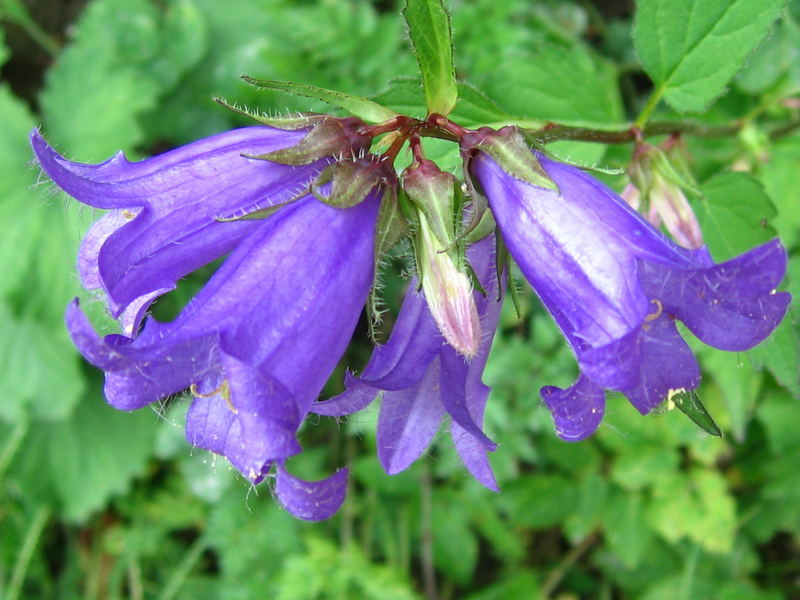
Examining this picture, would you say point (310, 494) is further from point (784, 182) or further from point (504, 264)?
point (784, 182)

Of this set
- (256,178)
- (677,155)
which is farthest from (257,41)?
(256,178)

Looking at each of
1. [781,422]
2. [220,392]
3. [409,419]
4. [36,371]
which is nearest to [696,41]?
[409,419]

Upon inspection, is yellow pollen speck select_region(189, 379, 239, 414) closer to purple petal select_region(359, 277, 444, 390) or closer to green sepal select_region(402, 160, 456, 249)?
purple petal select_region(359, 277, 444, 390)

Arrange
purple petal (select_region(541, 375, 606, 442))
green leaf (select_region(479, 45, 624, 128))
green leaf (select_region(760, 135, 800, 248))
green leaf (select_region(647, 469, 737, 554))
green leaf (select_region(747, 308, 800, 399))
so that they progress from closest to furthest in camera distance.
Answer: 1. purple petal (select_region(541, 375, 606, 442))
2. green leaf (select_region(747, 308, 800, 399))
3. green leaf (select_region(479, 45, 624, 128))
4. green leaf (select_region(760, 135, 800, 248))
5. green leaf (select_region(647, 469, 737, 554))

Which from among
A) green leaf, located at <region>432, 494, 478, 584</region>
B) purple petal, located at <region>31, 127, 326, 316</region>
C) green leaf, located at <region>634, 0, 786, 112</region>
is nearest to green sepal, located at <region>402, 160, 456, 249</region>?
purple petal, located at <region>31, 127, 326, 316</region>

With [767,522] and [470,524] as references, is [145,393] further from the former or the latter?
[767,522]

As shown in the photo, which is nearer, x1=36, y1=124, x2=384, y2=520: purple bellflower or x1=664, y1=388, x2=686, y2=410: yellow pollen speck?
x1=36, y1=124, x2=384, y2=520: purple bellflower
